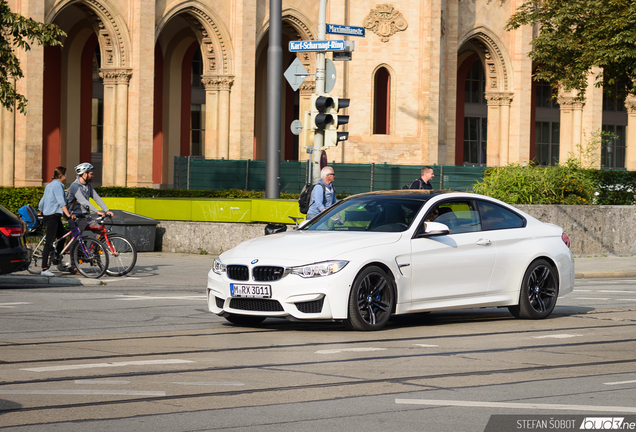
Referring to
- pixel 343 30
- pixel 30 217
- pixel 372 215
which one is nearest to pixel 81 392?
pixel 372 215

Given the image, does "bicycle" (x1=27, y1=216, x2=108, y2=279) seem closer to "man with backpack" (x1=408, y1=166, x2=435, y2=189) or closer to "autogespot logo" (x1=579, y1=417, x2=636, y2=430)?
"man with backpack" (x1=408, y1=166, x2=435, y2=189)

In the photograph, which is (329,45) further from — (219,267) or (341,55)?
(219,267)

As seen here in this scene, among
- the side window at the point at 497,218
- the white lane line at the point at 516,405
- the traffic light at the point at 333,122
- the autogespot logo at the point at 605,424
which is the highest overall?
the traffic light at the point at 333,122

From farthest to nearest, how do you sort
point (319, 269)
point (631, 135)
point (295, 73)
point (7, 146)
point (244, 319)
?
point (631, 135)
point (7, 146)
point (295, 73)
point (244, 319)
point (319, 269)

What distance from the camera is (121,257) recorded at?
15750 mm

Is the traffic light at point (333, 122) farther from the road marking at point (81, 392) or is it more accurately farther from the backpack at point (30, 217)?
the road marking at point (81, 392)

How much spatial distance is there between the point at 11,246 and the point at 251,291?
A: 5378mm

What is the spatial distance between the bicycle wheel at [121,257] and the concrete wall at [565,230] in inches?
190

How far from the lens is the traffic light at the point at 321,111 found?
56.5 ft

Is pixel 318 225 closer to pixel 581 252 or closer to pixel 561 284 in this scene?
pixel 561 284

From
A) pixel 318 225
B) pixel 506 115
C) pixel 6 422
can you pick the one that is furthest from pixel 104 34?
pixel 6 422

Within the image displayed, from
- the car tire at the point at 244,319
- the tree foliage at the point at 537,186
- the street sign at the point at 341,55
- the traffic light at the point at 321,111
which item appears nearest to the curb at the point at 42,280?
the traffic light at the point at 321,111

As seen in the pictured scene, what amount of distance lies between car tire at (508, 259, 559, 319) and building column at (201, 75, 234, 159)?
27.8 m

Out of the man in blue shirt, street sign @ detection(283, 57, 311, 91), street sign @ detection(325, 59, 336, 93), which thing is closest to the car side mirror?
the man in blue shirt
